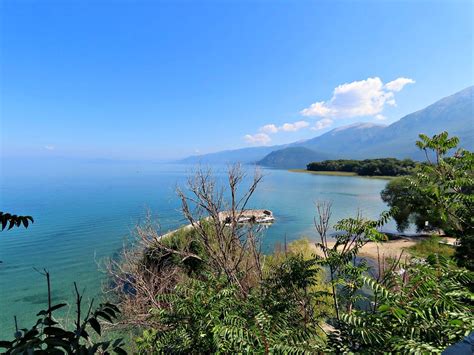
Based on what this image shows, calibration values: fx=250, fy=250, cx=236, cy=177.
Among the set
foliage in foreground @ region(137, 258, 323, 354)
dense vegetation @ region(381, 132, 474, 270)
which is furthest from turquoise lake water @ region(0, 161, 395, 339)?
dense vegetation @ region(381, 132, 474, 270)

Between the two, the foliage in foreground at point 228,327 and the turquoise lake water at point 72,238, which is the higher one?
the foliage in foreground at point 228,327

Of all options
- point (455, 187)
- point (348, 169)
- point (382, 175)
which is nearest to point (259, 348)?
point (455, 187)

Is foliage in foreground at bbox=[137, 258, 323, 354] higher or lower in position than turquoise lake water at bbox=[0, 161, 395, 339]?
higher

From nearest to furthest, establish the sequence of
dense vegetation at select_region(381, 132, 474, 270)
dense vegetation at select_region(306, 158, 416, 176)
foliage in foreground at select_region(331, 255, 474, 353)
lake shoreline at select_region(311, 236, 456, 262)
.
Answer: foliage in foreground at select_region(331, 255, 474, 353), dense vegetation at select_region(381, 132, 474, 270), lake shoreline at select_region(311, 236, 456, 262), dense vegetation at select_region(306, 158, 416, 176)

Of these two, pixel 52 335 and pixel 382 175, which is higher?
pixel 52 335

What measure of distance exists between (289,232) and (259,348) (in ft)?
101

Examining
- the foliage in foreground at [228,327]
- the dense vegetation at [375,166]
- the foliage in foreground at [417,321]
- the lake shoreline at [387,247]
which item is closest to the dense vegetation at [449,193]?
the foliage in foreground at [417,321]

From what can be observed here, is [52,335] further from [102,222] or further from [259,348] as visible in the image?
[102,222]

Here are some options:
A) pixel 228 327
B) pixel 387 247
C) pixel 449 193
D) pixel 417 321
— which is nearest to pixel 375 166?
pixel 387 247

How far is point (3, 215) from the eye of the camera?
228 centimetres

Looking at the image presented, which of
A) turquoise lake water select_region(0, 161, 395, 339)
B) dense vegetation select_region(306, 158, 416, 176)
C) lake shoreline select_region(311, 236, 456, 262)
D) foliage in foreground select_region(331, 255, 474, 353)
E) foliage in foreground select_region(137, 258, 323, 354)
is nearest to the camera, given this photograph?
foliage in foreground select_region(331, 255, 474, 353)

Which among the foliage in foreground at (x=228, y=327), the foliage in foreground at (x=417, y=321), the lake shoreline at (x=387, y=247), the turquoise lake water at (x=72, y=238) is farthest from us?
the lake shoreline at (x=387, y=247)

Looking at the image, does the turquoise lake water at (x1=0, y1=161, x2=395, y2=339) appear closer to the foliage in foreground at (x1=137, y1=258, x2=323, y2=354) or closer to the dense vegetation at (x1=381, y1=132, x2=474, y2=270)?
the foliage in foreground at (x1=137, y1=258, x2=323, y2=354)

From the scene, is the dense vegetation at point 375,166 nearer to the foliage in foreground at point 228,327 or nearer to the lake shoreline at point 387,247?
the lake shoreline at point 387,247
